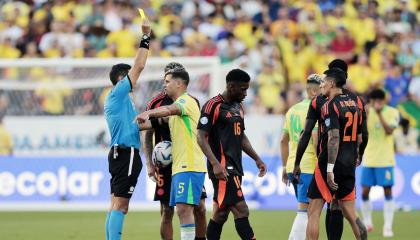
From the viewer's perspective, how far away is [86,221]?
1919 centimetres

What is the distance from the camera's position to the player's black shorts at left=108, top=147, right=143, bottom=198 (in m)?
12.5

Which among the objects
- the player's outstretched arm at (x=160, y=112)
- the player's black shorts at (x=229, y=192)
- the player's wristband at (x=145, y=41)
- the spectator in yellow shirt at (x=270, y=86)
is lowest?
the player's black shorts at (x=229, y=192)

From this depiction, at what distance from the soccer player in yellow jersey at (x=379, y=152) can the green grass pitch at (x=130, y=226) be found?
2.14 feet

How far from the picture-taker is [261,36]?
27844mm

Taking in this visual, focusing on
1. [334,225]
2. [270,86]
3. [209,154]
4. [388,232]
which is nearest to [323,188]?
[334,225]

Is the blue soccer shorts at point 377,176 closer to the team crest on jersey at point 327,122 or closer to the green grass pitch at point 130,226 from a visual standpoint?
the green grass pitch at point 130,226

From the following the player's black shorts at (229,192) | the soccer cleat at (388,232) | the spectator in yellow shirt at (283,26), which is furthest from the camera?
the spectator in yellow shirt at (283,26)

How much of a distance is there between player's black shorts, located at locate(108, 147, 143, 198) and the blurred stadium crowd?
12.6 m

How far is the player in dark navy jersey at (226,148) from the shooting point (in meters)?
11.7

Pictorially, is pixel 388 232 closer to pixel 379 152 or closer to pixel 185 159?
pixel 379 152

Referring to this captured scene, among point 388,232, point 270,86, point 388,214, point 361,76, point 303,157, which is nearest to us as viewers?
point 303,157

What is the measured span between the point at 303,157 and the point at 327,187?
1.49 m

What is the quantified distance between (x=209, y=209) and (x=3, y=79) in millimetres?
5703

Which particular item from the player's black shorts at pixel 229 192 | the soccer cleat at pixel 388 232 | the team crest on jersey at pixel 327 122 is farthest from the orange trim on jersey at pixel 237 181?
the soccer cleat at pixel 388 232
